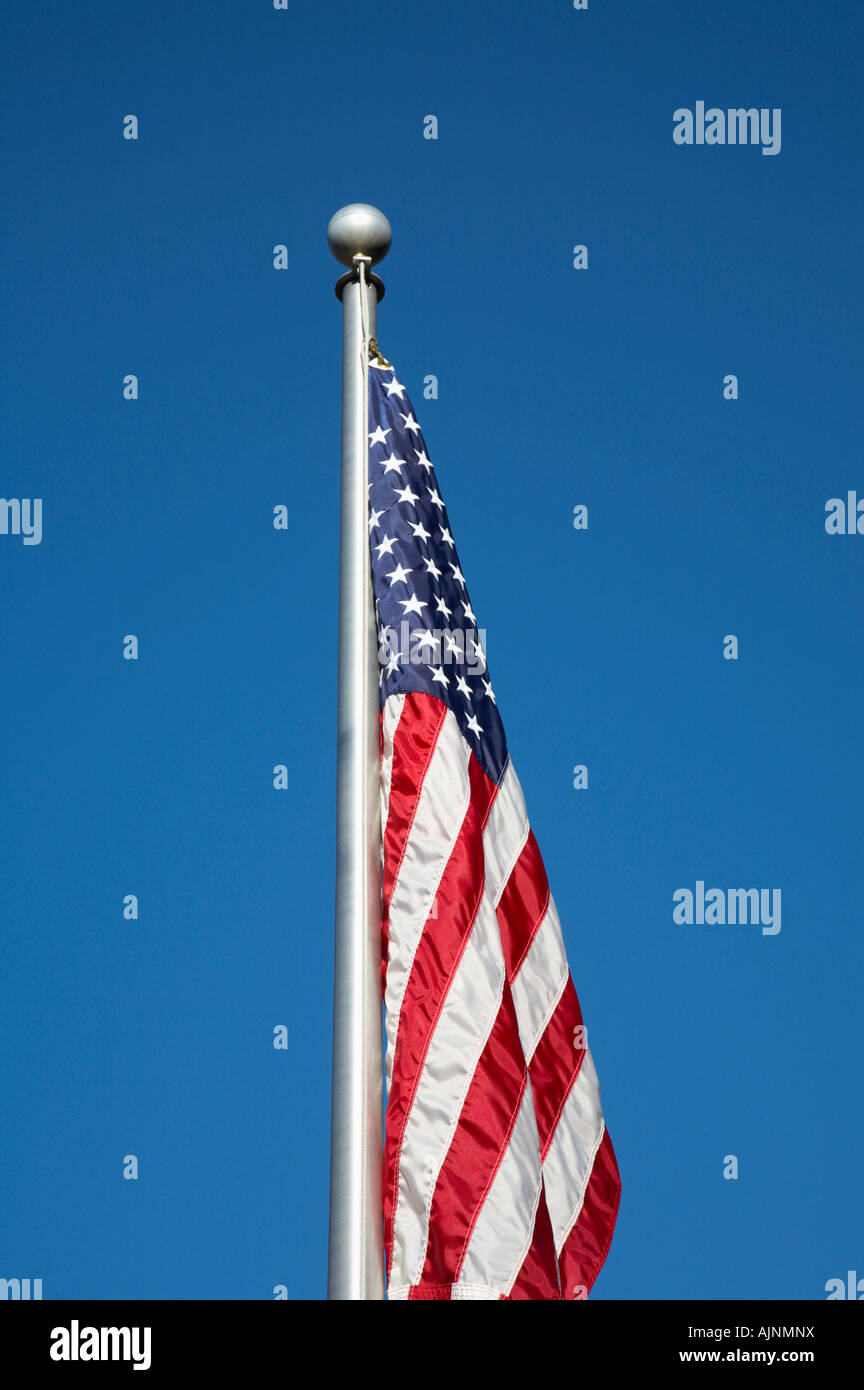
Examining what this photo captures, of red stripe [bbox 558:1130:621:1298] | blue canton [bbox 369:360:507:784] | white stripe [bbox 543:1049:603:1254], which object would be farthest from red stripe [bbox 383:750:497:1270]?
red stripe [bbox 558:1130:621:1298]

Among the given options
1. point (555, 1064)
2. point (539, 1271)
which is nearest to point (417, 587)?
point (555, 1064)

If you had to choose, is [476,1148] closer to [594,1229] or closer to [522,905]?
[594,1229]

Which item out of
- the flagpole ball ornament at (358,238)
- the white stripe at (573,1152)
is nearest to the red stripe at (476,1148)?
the white stripe at (573,1152)

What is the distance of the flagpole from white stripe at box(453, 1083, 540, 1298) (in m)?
0.45

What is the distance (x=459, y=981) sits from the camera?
7.85 metres

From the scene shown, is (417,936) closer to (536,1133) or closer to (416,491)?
(536,1133)

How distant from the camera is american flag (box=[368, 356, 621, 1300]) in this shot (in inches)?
291

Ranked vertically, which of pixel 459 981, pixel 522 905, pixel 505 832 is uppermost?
pixel 505 832

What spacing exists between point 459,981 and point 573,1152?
1492mm

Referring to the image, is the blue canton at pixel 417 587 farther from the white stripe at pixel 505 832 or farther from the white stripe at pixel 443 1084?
the white stripe at pixel 443 1084

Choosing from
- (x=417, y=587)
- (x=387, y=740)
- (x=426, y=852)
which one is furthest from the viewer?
(x=417, y=587)
